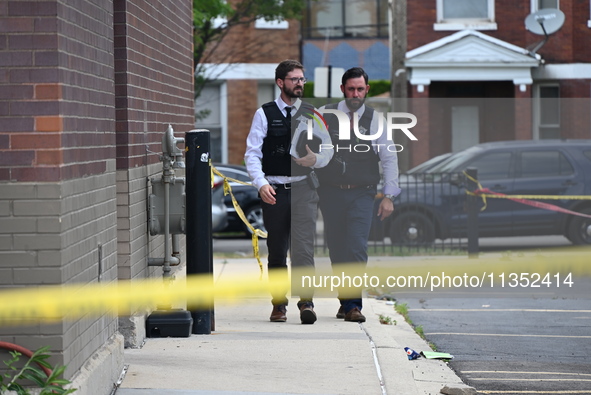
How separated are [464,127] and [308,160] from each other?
59.8 ft

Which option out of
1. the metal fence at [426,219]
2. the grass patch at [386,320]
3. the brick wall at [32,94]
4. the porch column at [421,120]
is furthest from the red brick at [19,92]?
the porch column at [421,120]

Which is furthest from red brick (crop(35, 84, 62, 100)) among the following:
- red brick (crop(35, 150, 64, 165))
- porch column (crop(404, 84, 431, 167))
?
porch column (crop(404, 84, 431, 167))

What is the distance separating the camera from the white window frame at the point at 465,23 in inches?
1059

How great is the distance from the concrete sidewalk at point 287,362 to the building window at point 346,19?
2560cm

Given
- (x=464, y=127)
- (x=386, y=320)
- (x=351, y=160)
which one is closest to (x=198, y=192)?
(x=351, y=160)

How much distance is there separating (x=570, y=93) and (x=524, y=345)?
1902 cm

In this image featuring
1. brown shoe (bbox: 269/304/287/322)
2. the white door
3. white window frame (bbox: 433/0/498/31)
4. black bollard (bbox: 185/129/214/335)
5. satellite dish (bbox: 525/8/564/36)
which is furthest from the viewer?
white window frame (bbox: 433/0/498/31)

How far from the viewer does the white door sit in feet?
86.2

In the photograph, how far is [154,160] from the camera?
8555mm

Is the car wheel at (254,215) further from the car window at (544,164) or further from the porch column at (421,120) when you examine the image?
the porch column at (421,120)

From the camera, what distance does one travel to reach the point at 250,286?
1172 cm

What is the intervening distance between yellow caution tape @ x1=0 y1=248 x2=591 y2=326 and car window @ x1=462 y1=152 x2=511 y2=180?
1.44 meters

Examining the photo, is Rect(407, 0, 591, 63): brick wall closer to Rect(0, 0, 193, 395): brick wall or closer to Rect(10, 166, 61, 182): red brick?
Rect(0, 0, 193, 395): brick wall

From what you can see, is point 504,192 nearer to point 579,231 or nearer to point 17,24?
point 579,231
